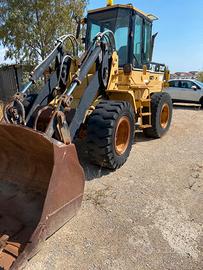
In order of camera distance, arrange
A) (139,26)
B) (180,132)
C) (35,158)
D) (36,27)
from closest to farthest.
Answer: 1. (35,158)
2. (139,26)
3. (180,132)
4. (36,27)

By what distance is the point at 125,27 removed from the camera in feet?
17.0

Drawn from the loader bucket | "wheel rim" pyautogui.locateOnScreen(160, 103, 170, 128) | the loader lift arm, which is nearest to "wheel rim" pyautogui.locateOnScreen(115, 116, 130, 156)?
the loader lift arm

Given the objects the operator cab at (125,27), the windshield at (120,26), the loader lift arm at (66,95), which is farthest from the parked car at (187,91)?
the loader lift arm at (66,95)

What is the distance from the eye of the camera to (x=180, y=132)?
7.12 metres

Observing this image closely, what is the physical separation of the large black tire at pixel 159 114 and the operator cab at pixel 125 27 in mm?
871

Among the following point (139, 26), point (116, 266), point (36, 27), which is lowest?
point (116, 266)

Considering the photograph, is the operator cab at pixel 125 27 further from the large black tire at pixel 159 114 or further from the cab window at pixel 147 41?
the large black tire at pixel 159 114

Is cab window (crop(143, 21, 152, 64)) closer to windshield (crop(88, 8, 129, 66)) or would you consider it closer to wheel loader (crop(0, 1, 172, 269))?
wheel loader (crop(0, 1, 172, 269))

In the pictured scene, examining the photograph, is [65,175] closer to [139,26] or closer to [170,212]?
[170,212]

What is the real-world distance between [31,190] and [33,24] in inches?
450

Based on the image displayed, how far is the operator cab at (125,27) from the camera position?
512 centimetres

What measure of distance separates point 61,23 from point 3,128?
1118cm

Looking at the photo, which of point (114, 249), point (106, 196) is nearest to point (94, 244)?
point (114, 249)

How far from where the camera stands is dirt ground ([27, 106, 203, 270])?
2.39 m
